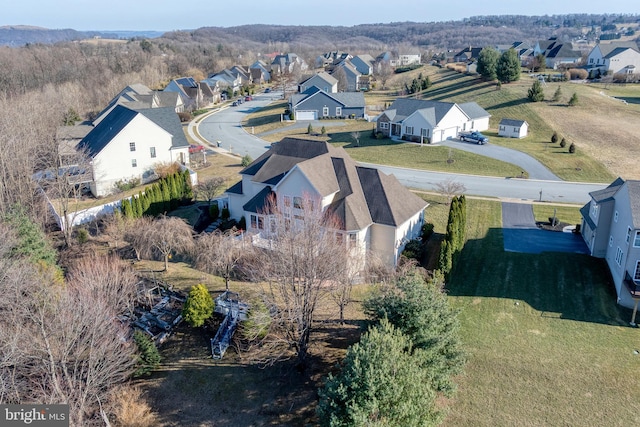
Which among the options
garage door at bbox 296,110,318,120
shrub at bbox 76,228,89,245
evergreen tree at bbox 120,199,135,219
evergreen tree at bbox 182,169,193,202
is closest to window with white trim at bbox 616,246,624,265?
evergreen tree at bbox 182,169,193,202

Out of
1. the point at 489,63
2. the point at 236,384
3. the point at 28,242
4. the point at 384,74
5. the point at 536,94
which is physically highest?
the point at 489,63

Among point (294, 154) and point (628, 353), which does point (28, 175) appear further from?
point (628, 353)

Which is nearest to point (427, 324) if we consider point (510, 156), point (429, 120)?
point (510, 156)

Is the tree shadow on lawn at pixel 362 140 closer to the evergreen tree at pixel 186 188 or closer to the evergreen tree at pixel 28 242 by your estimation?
the evergreen tree at pixel 186 188

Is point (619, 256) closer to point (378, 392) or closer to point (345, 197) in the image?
point (345, 197)

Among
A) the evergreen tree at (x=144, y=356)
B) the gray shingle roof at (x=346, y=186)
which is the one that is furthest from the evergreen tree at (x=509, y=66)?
the evergreen tree at (x=144, y=356)
